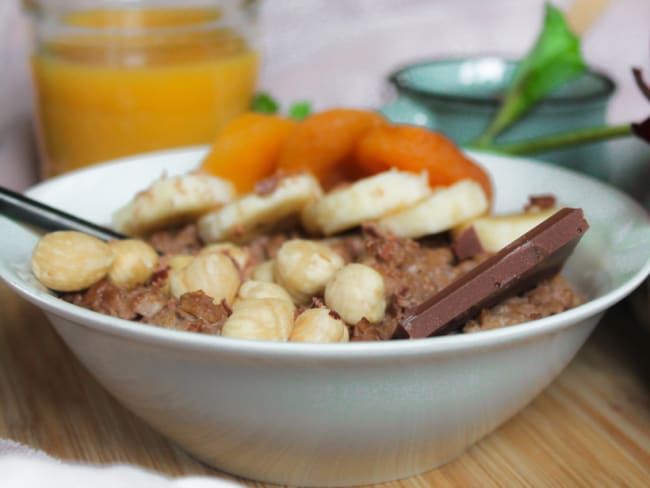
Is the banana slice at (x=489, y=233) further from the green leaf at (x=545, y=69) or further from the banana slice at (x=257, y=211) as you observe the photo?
the green leaf at (x=545, y=69)

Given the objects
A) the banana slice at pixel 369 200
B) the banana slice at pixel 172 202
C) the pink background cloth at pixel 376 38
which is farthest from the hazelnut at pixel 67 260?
the pink background cloth at pixel 376 38

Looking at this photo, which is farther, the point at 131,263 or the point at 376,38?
the point at 376,38

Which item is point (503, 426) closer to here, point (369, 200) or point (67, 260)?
point (369, 200)

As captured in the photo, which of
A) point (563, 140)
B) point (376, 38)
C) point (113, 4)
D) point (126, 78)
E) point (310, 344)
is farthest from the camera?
point (376, 38)

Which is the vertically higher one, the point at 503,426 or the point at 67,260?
the point at 67,260

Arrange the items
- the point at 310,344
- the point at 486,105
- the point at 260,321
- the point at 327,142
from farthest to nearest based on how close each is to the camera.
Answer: the point at 486,105, the point at 327,142, the point at 260,321, the point at 310,344


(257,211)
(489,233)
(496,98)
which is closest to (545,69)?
(496,98)

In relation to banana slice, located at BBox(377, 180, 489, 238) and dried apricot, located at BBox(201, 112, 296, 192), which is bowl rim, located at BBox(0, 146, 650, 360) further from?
dried apricot, located at BBox(201, 112, 296, 192)

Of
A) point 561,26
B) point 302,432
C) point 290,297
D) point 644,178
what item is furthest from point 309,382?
point 561,26

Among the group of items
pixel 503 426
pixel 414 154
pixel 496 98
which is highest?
pixel 414 154
